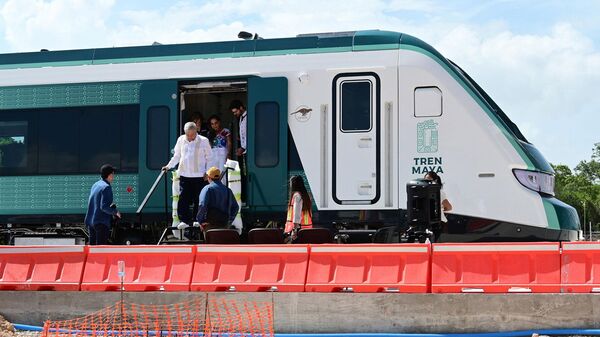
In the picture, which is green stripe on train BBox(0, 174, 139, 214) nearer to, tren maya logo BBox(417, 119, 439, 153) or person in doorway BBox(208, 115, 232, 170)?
person in doorway BBox(208, 115, 232, 170)

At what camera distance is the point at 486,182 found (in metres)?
12.5

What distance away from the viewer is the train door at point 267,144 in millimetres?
13164

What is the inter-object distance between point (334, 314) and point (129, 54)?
6097 millimetres

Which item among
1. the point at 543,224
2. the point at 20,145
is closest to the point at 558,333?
the point at 543,224

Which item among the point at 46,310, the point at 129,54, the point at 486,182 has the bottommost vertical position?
the point at 46,310

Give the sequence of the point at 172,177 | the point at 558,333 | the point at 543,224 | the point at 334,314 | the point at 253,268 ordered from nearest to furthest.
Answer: the point at 558,333
the point at 334,314
the point at 253,268
the point at 543,224
the point at 172,177

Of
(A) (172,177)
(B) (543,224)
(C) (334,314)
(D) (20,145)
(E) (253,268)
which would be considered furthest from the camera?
(D) (20,145)

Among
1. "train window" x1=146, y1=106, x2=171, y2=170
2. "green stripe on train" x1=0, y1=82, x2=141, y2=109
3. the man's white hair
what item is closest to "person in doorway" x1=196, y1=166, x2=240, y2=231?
the man's white hair

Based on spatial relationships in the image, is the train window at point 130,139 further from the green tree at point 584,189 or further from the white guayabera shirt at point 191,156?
the green tree at point 584,189

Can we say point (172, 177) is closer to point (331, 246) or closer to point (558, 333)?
point (331, 246)

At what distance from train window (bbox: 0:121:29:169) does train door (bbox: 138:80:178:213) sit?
2057 mm

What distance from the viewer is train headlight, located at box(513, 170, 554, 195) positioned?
12422mm

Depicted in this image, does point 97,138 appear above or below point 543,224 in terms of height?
above

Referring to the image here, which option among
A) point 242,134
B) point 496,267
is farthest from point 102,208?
point 496,267
